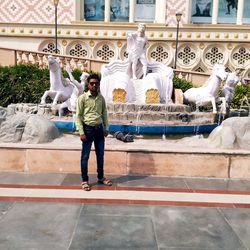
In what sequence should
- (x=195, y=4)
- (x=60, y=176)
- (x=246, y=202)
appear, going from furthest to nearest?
(x=195, y=4) < (x=60, y=176) < (x=246, y=202)

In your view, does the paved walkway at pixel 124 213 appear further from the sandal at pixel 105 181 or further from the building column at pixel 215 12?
the building column at pixel 215 12

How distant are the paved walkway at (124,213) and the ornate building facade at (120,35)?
20.7 meters

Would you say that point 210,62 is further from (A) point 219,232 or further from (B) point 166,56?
(A) point 219,232

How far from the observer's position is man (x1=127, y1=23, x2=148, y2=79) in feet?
40.0

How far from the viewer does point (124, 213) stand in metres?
4.35

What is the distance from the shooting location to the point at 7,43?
2548 cm

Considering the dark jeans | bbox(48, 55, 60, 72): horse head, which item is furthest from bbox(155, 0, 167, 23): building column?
the dark jeans

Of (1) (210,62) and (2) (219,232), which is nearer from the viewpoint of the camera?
(2) (219,232)

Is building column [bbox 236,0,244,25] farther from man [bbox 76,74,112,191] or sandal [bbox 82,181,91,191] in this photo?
sandal [bbox 82,181,91,191]

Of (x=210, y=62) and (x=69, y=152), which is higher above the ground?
(x=210, y=62)

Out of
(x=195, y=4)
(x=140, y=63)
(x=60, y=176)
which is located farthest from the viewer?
(x=195, y=4)

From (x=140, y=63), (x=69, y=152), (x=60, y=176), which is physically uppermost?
(x=140, y=63)

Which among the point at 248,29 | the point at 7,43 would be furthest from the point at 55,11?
the point at 248,29

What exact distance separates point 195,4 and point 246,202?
2448cm
